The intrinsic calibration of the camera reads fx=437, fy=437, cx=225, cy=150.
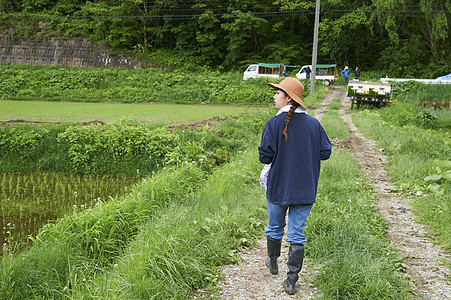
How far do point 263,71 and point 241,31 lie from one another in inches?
278

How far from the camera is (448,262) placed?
475 centimetres

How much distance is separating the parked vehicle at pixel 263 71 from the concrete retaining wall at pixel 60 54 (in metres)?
11.6

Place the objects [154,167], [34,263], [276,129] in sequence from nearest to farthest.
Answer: [276,129] → [34,263] → [154,167]

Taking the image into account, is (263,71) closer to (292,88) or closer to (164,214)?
(164,214)

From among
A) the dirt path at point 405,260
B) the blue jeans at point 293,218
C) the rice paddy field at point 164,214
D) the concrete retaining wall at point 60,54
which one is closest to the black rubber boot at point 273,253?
the dirt path at point 405,260

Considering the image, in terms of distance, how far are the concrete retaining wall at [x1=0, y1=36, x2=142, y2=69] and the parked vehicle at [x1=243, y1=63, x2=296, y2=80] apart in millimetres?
11598

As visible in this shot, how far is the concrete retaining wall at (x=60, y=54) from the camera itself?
41.7 metres

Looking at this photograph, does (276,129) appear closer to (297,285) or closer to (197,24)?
(297,285)

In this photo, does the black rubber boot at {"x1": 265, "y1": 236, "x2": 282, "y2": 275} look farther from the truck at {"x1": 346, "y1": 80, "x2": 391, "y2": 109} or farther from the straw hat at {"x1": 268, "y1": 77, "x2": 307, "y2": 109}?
the truck at {"x1": 346, "y1": 80, "x2": 391, "y2": 109}

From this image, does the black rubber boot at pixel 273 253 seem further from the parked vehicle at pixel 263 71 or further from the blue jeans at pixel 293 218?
the parked vehicle at pixel 263 71

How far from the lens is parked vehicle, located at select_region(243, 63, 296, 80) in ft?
118

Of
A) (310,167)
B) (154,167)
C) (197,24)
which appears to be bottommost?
(154,167)

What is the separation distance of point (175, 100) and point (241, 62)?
1356 cm

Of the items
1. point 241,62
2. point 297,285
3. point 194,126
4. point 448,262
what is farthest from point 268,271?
point 241,62
